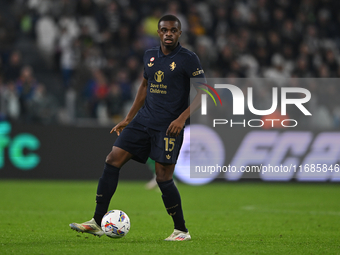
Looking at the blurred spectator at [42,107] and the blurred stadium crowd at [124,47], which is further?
the blurred stadium crowd at [124,47]

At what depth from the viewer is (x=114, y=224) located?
527cm

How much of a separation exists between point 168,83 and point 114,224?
1.45 m

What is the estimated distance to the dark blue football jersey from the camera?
5.30 m

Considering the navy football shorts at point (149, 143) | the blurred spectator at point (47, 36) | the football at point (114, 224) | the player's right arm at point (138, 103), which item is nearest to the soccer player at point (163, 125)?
the navy football shorts at point (149, 143)

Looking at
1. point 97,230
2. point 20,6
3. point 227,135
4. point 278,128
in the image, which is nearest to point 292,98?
point 278,128

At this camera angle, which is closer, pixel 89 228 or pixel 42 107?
pixel 89 228

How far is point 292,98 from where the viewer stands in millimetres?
13500

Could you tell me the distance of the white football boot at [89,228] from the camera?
5171 millimetres

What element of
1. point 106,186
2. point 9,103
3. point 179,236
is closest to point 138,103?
point 106,186

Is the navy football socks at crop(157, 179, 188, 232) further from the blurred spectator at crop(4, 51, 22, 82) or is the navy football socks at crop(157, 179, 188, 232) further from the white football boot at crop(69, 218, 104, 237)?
the blurred spectator at crop(4, 51, 22, 82)

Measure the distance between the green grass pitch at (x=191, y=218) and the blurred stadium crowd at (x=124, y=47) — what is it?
202 cm

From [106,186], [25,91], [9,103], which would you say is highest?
[25,91]

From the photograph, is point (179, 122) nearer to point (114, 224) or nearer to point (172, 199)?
point (172, 199)

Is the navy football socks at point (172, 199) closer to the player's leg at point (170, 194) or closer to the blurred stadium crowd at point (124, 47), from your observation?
the player's leg at point (170, 194)
